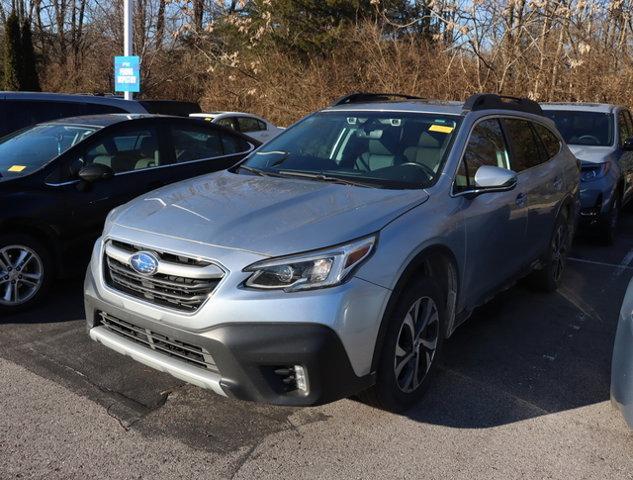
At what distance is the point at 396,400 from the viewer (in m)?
3.32

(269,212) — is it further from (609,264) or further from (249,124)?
(249,124)

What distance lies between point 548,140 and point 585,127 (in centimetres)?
362

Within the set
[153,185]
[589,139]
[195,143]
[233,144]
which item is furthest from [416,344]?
[589,139]

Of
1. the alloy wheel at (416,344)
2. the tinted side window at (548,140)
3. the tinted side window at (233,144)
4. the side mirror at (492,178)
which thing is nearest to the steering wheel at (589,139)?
the tinted side window at (548,140)

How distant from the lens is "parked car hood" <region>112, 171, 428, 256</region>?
301 centimetres

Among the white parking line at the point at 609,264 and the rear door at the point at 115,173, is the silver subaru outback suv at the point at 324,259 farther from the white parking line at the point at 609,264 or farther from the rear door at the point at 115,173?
the white parking line at the point at 609,264

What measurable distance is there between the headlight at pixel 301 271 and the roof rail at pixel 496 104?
2.02 m

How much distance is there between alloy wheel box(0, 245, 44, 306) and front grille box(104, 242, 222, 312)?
1779 millimetres

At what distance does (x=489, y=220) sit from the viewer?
13.6ft

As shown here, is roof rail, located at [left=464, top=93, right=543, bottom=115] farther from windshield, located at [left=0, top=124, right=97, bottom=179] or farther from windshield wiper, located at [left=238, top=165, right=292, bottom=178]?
windshield, located at [left=0, top=124, right=97, bottom=179]

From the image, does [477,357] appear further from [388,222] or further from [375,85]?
[375,85]

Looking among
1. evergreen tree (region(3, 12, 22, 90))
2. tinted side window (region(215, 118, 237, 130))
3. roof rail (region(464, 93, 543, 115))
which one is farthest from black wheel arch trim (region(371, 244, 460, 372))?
evergreen tree (region(3, 12, 22, 90))

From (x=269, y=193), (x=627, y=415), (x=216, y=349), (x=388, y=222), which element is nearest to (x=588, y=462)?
(x=627, y=415)

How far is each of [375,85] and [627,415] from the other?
1662 centimetres
